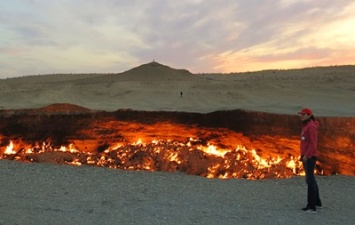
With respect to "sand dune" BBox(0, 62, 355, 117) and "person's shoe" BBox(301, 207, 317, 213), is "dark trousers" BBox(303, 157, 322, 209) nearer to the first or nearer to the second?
"person's shoe" BBox(301, 207, 317, 213)

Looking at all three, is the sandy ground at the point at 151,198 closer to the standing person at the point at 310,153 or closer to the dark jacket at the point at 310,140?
the standing person at the point at 310,153

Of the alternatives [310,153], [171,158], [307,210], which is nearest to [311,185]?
[307,210]

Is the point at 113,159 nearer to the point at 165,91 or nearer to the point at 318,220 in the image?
the point at 318,220

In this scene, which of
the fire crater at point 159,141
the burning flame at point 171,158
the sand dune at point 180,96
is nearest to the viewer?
the burning flame at point 171,158

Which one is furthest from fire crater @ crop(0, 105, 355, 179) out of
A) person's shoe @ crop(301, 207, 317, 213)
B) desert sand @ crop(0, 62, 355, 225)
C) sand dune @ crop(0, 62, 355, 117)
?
sand dune @ crop(0, 62, 355, 117)

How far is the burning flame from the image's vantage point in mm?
11336

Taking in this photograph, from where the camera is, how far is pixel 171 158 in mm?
11906

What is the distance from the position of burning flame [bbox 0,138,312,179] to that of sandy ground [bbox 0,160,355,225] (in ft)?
5.49

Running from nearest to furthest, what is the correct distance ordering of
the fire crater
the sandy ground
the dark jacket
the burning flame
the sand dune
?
the sandy ground → the dark jacket → the burning flame → the fire crater → the sand dune

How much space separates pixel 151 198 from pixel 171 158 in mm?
4045

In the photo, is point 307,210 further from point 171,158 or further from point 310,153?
point 171,158

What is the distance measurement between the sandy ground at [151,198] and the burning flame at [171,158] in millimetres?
1673

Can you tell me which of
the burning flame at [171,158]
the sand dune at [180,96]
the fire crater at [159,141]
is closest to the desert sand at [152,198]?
the burning flame at [171,158]

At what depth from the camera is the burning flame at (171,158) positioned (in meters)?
11.3
